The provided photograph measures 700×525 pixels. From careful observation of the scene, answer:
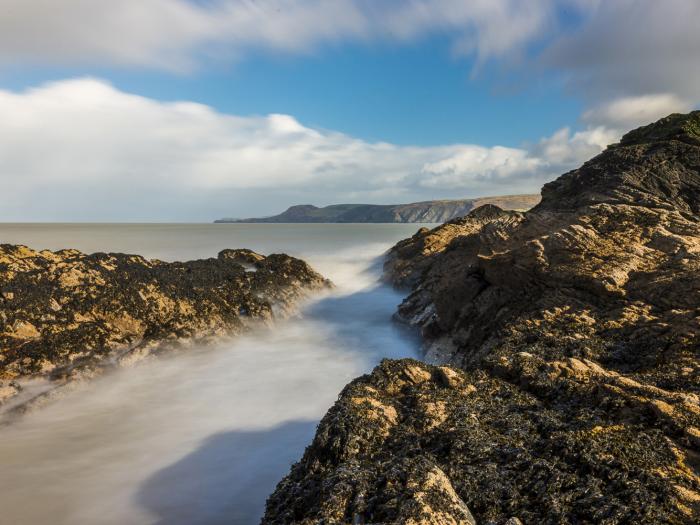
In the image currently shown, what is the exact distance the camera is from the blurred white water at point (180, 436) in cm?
755

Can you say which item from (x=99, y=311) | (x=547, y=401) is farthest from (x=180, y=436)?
(x=547, y=401)

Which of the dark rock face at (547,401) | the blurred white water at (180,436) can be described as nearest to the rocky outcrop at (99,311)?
the blurred white water at (180,436)

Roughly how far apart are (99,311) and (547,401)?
14.6 m

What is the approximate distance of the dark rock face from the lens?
390cm

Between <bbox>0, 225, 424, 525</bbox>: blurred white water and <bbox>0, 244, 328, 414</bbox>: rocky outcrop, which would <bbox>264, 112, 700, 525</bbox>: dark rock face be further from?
<bbox>0, 244, 328, 414</bbox>: rocky outcrop

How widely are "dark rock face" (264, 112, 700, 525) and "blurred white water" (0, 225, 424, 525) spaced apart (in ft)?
11.3

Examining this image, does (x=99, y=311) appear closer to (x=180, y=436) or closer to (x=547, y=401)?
(x=180, y=436)

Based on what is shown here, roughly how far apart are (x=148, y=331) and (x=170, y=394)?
12.8ft

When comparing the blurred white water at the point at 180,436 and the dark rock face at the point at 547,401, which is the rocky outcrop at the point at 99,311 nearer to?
the blurred white water at the point at 180,436

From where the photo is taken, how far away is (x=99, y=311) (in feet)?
47.0

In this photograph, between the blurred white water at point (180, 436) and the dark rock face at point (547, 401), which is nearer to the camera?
the dark rock face at point (547, 401)

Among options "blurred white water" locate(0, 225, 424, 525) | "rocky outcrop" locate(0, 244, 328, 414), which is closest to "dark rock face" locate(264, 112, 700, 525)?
"blurred white water" locate(0, 225, 424, 525)

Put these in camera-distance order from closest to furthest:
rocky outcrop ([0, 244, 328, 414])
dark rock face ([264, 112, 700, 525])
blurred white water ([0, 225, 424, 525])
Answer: dark rock face ([264, 112, 700, 525]), blurred white water ([0, 225, 424, 525]), rocky outcrop ([0, 244, 328, 414])

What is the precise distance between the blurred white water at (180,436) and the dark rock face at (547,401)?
3.45 metres
